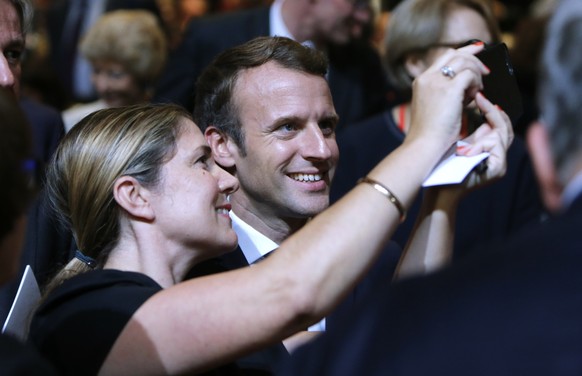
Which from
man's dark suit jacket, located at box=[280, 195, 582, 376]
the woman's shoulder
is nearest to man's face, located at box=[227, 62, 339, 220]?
the woman's shoulder

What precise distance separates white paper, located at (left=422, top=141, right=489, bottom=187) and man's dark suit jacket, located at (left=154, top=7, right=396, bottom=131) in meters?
2.44

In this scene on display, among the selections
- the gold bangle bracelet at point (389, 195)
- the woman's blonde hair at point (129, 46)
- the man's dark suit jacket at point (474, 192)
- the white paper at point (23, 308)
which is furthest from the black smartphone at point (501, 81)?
the woman's blonde hair at point (129, 46)

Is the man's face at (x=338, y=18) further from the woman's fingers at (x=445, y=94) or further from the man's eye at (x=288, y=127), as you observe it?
the woman's fingers at (x=445, y=94)

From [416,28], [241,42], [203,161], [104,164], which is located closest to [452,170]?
[203,161]

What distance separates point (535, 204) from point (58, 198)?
2.13 meters

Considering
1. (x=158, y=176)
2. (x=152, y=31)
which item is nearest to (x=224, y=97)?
(x=158, y=176)

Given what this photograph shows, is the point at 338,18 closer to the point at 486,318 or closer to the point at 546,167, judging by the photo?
the point at 546,167

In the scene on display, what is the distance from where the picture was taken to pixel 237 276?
185 cm

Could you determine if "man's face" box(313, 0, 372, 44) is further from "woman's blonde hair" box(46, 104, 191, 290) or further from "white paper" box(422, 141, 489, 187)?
"white paper" box(422, 141, 489, 187)

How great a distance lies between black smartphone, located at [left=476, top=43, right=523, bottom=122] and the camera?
217 centimetres

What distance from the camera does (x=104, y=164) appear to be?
214 cm

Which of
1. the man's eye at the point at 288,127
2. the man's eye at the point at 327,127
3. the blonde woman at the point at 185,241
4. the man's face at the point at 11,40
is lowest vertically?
the man's eye at the point at 327,127

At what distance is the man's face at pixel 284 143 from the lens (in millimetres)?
2691

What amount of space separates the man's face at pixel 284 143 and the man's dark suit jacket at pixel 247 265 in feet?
0.68
